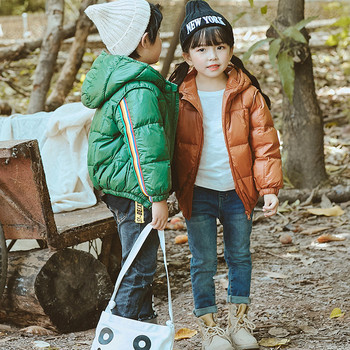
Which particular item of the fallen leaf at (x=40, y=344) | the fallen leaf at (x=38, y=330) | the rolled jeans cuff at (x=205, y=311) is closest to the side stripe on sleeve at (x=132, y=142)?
the rolled jeans cuff at (x=205, y=311)

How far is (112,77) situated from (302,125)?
3.17 meters

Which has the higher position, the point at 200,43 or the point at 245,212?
the point at 200,43

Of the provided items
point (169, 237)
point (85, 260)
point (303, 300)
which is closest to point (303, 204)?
point (169, 237)

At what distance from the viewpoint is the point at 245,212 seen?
280 centimetres

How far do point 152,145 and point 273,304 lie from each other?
4.91 feet

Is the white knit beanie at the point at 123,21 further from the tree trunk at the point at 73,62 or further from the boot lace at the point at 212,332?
the tree trunk at the point at 73,62

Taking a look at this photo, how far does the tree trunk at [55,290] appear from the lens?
3.25m

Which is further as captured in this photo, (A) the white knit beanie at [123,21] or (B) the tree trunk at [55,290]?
(B) the tree trunk at [55,290]

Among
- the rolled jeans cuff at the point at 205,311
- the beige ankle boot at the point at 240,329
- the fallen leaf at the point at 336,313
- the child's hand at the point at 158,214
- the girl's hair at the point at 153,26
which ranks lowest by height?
the fallen leaf at the point at 336,313

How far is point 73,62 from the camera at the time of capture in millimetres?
5758

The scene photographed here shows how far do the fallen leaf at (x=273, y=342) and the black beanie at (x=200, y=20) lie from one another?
145 cm

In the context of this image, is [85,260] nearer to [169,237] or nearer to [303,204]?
[169,237]

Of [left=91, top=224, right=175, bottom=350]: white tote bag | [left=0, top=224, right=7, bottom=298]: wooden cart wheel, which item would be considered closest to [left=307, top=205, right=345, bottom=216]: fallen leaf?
[left=0, top=224, right=7, bottom=298]: wooden cart wheel

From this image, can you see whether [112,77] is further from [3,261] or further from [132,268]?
[3,261]
